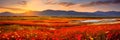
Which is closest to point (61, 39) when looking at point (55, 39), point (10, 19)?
point (55, 39)

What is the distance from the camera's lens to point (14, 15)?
2.74 meters

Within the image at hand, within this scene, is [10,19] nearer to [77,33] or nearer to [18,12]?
[18,12]

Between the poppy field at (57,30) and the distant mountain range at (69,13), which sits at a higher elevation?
the distant mountain range at (69,13)

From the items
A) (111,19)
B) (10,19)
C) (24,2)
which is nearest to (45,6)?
(24,2)

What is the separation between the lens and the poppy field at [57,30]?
2.72 metres

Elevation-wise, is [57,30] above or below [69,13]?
below

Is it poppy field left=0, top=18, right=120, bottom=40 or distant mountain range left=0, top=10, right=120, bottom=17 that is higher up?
distant mountain range left=0, top=10, right=120, bottom=17

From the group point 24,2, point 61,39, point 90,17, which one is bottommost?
point 61,39

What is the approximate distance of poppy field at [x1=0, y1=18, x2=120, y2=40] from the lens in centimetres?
272

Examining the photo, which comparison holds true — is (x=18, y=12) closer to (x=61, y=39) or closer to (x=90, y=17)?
(x=61, y=39)

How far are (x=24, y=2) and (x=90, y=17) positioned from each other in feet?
2.38

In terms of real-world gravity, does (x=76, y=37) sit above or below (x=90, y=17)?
below

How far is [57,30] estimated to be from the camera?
9.09ft

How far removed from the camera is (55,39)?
273 centimetres
